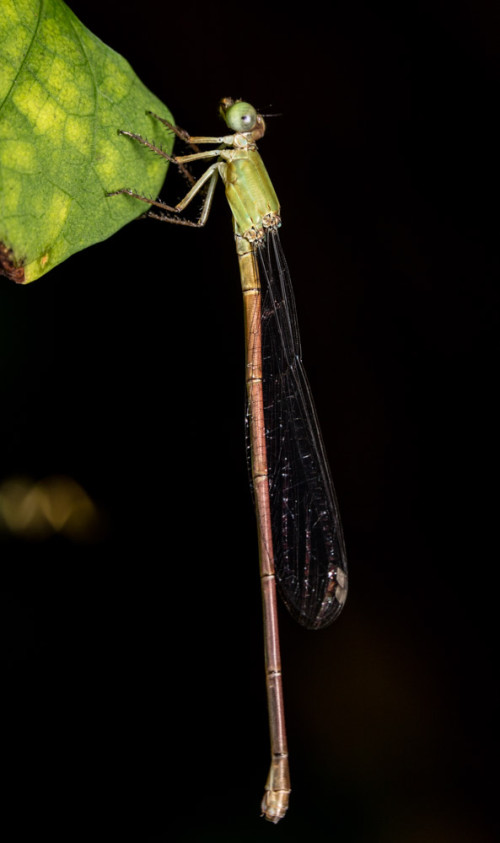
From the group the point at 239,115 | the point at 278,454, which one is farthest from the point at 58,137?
the point at 278,454

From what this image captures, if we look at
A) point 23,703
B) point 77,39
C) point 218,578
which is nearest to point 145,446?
point 218,578

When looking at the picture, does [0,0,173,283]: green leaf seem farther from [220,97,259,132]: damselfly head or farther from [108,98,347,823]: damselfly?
[108,98,347,823]: damselfly

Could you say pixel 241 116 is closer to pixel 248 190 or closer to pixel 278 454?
pixel 248 190

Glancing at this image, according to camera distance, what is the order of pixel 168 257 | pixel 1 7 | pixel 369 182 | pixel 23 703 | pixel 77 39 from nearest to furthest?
pixel 1 7
pixel 77 39
pixel 23 703
pixel 168 257
pixel 369 182

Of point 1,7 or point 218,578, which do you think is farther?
point 218,578

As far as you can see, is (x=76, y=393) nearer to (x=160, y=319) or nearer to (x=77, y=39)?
(x=160, y=319)

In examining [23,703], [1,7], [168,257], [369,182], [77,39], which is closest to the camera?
[1,7]

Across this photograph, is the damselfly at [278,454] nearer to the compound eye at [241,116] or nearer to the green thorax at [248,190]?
the green thorax at [248,190]
